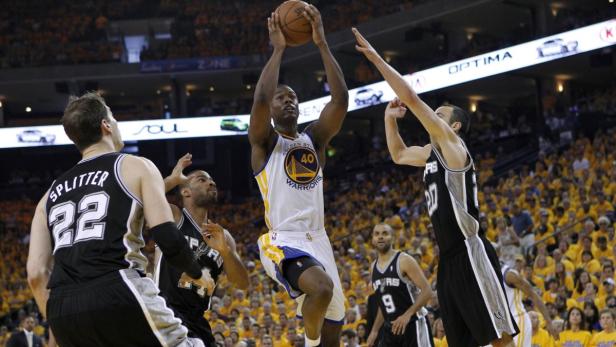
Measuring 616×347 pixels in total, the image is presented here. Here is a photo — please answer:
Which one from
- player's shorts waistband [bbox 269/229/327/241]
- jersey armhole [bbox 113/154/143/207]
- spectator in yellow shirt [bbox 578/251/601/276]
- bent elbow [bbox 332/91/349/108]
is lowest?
spectator in yellow shirt [bbox 578/251/601/276]

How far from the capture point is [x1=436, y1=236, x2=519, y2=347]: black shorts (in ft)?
18.5

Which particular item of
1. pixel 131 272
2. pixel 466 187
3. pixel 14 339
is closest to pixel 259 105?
pixel 466 187

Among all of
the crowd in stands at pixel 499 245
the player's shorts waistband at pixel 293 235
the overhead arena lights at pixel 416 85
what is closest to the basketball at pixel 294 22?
the player's shorts waistband at pixel 293 235

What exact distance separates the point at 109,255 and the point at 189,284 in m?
2.57

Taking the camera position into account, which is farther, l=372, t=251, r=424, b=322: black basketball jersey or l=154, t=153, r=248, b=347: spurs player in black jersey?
l=372, t=251, r=424, b=322: black basketball jersey

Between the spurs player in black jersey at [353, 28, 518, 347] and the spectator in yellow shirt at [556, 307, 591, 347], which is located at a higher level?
the spurs player in black jersey at [353, 28, 518, 347]

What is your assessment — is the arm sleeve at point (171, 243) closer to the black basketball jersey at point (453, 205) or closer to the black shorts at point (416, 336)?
the black basketball jersey at point (453, 205)

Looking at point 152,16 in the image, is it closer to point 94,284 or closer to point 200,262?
point 200,262

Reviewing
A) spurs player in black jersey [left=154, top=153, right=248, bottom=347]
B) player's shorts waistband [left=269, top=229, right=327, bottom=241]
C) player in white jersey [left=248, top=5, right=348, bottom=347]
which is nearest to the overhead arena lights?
spurs player in black jersey [left=154, top=153, right=248, bottom=347]

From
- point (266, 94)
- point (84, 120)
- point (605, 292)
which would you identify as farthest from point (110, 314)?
point (605, 292)

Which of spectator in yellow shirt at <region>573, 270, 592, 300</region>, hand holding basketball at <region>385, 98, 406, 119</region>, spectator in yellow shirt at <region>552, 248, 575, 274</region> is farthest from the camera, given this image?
spectator in yellow shirt at <region>552, 248, 575, 274</region>

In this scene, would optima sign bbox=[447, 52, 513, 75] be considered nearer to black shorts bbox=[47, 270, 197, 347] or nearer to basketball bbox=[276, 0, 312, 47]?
basketball bbox=[276, 0, 312, 47]

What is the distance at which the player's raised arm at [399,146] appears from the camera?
254 inches

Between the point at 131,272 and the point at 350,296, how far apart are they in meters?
10.8
